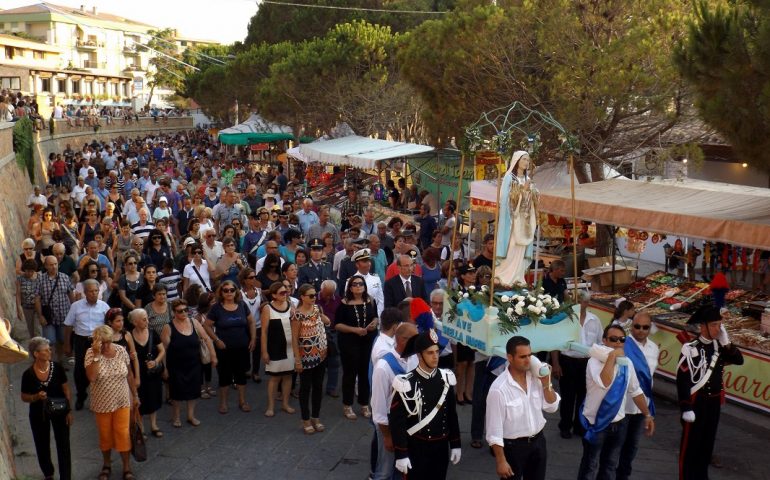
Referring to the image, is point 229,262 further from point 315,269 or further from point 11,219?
point 11,219

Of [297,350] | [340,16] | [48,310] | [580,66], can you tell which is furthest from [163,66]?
[297,350]

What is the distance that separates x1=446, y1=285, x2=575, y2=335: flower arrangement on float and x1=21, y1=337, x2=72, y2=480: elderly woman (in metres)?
3.57

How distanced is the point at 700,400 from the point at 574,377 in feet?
5.30

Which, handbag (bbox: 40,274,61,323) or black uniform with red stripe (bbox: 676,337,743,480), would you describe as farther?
handbag (bbox: 40,274,61,323)

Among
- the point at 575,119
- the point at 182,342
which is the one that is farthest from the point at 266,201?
the point at 182,342

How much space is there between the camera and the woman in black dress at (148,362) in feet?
27.5

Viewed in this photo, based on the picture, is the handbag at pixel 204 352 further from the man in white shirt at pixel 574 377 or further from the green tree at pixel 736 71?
the green tree at pixel 736 71

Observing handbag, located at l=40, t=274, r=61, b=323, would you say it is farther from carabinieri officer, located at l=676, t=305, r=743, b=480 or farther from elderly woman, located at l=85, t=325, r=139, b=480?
carabinieri officer, located at l=676, t=305, r=743, b=480

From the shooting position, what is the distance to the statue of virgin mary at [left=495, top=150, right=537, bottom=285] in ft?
27.0

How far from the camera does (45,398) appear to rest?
24.1 ft

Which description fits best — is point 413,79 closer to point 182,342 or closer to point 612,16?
point 612,16

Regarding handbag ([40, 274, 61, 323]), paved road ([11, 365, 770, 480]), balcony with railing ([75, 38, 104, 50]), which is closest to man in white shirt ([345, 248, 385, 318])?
paved road ([11, 365, 770, 480])

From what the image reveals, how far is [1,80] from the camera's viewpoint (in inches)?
1877

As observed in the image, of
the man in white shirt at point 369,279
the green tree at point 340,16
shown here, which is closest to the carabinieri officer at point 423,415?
the man in white shirt at point 369,279
